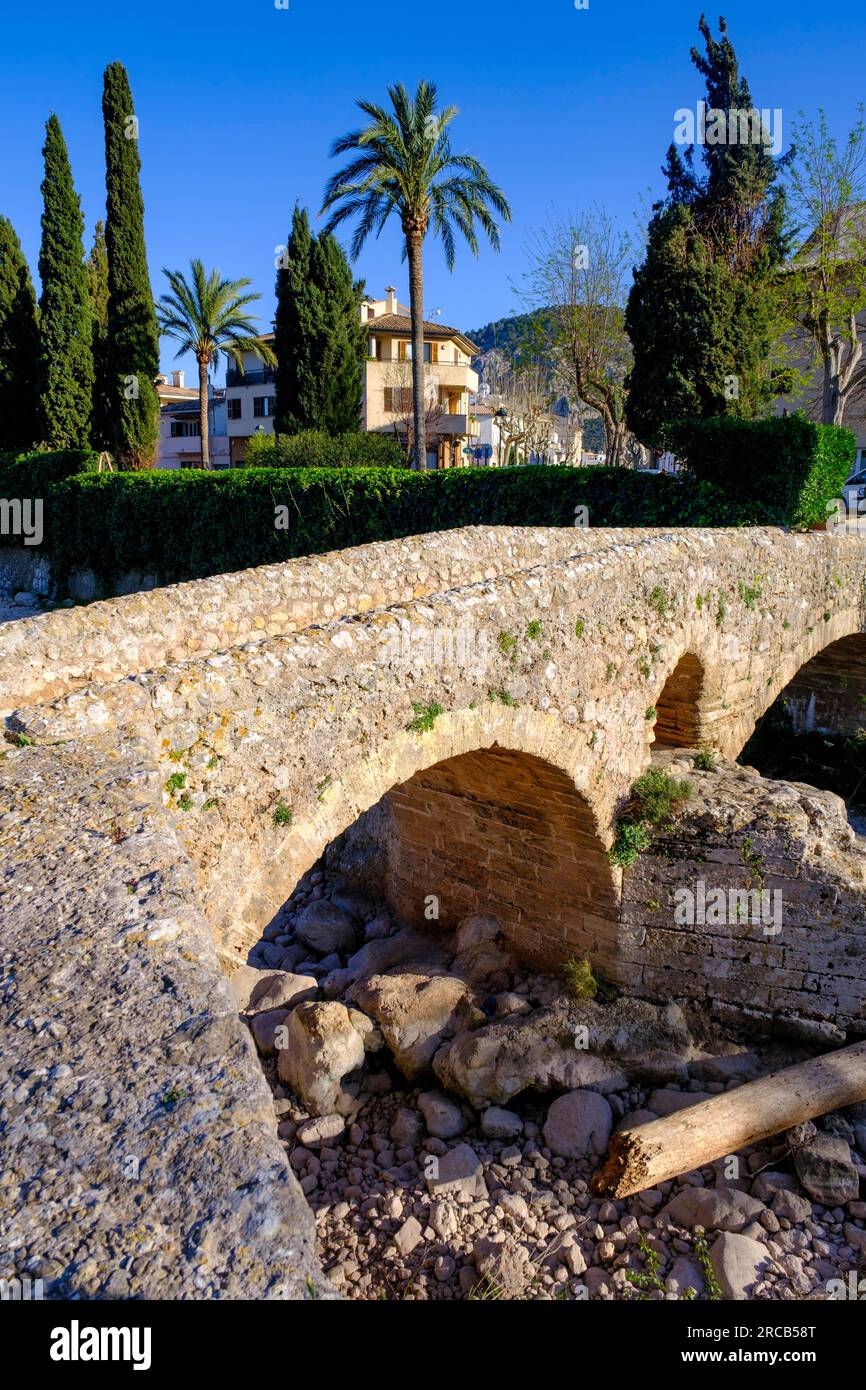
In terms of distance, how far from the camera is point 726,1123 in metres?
6.39

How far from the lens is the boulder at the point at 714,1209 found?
20.3ft

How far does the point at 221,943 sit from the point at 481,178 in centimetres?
2185

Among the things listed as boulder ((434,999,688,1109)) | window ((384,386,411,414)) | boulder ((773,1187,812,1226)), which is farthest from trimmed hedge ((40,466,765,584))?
window ((384,386,411,414))

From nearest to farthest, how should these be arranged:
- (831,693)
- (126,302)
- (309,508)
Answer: (831,693)
(309,508)
(126,302)

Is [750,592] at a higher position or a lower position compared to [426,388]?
lower

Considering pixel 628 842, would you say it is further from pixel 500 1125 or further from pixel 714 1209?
pixel 714 1209

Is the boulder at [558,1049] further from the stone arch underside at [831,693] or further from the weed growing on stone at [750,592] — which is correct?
the stone arch underside at [831,693]

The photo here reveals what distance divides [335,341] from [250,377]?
19015 millimetres

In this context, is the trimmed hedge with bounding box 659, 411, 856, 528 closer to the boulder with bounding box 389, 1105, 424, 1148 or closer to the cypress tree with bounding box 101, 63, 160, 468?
the boulder with bounding box 389, 1105, 424, 1148

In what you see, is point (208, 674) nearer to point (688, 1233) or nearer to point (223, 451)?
point (688, 1233)

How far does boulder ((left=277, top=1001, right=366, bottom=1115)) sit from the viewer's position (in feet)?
24.9

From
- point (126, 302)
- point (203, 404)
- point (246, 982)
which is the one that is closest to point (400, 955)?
point (246, 982)

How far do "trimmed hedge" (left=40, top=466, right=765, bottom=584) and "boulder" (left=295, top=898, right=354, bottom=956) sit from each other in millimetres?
8438

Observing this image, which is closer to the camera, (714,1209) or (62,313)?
(714,1209)
